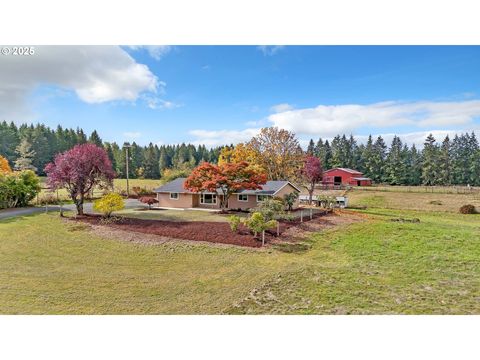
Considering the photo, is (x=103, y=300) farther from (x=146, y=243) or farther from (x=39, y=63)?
(x=39, y=63)

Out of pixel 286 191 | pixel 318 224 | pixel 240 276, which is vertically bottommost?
pixel 240 276

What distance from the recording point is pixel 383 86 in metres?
5.93

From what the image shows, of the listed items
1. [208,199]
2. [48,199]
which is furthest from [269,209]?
[48,199]

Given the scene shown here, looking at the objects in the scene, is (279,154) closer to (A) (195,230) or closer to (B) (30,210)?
(A) (195,230)

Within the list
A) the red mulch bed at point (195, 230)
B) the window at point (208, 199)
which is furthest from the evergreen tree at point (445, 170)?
the window at point (208, 199)

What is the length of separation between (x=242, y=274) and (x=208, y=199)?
8.42m

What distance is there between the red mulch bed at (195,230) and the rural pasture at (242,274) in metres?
0.43

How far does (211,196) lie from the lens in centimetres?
1376

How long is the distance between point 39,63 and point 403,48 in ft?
24.7

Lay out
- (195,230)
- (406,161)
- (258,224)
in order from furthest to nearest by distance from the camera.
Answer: (406,161) < (195,230) < (258,224)

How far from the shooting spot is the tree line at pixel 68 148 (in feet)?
23.2

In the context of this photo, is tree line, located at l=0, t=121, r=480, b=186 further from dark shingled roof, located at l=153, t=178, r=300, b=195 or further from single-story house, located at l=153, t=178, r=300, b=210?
single-story house, located at l=153, t=178, r=300, b=210

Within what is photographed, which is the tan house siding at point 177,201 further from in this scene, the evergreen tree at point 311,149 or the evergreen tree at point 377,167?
the evergreen tree at point 377,167
